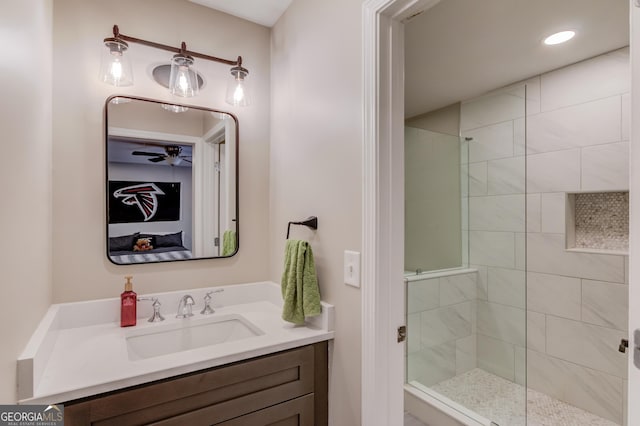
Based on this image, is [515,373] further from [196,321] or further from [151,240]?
[151,240]

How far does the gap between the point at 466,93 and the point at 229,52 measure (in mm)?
1859

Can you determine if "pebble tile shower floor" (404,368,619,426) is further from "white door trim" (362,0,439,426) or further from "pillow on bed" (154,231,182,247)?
"pillow on bed" (154,231,182,247)

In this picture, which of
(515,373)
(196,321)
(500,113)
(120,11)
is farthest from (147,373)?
(500,113)

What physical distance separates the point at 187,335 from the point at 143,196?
682 mm

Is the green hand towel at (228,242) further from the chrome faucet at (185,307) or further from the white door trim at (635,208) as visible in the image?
the white door trim at (635,208)

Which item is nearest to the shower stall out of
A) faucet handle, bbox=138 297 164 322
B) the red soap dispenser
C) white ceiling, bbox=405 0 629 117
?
white ceiling, bbox=405 0 629 117

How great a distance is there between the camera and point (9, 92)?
81 centimetres

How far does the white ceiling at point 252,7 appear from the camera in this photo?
168 centimetres

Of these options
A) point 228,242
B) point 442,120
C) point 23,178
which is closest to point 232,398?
point 228,242

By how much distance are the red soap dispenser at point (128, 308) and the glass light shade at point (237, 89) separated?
3.37ft

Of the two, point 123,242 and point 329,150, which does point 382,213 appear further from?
point 123,242

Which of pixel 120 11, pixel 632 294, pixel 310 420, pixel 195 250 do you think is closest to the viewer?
pixel 632 294

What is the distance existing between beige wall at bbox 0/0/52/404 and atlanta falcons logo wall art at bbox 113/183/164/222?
0.98ft

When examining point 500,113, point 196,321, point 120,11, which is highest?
point 120,11
